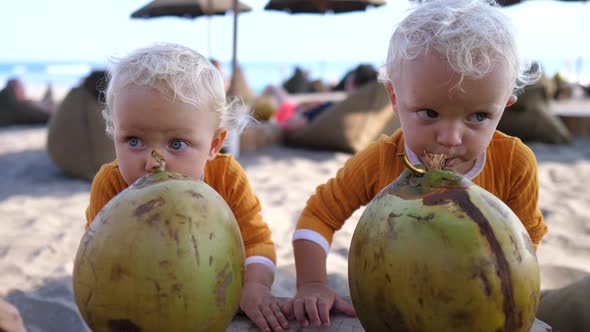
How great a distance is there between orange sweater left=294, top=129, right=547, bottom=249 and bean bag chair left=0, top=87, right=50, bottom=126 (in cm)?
790

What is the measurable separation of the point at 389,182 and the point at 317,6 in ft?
19.4

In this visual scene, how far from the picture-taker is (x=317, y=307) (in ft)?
3.83

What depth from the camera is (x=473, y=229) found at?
0.73m

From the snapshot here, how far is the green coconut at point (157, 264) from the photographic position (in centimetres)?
73

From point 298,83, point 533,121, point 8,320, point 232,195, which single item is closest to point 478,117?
point 232,195

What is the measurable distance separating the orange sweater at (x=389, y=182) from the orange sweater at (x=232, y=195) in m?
0.14

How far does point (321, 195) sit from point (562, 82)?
15.0 meters

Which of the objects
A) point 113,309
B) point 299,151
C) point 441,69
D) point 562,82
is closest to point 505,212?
point 441,69

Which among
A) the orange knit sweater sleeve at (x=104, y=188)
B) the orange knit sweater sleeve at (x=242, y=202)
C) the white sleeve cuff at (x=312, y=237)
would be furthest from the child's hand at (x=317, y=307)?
the orange knit sweater sleeve at (x=104, y=188)

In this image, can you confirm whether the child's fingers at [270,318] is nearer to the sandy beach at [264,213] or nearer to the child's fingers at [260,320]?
the child's fingers at [260,320]

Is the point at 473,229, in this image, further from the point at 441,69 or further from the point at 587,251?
the point at 587,251

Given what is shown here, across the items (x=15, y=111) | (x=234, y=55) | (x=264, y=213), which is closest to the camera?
(x=264, y=213)

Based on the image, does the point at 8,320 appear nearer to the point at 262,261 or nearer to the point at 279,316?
the point at 279,316

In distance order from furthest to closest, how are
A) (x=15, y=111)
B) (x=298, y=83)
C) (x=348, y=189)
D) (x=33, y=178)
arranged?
(x=298, y=83), (x=15, y=111), (x=33, y=178), (x=348, y=189)
